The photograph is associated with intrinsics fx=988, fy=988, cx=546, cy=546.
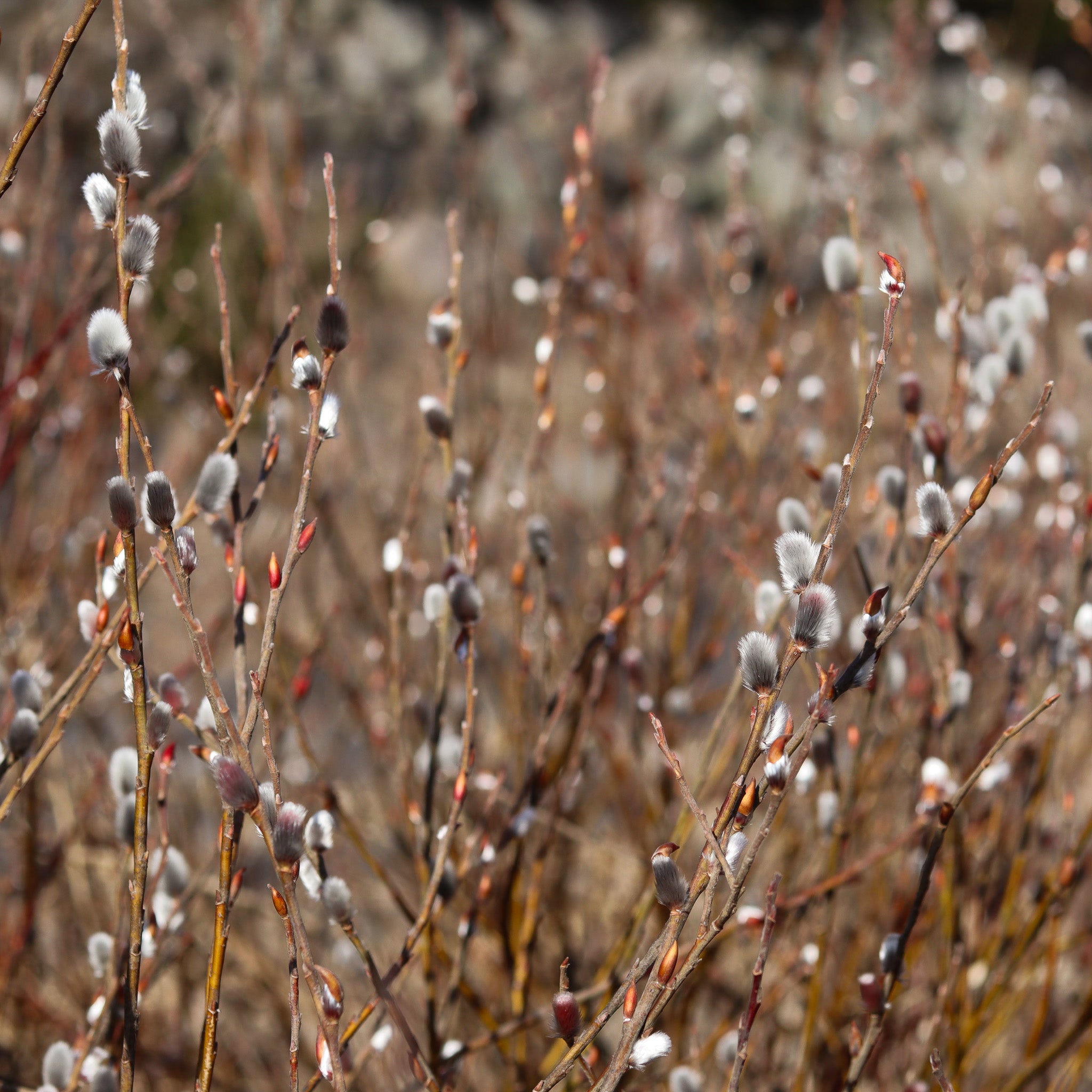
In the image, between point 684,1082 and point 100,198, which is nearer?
point 100,198

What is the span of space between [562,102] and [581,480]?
2679mm

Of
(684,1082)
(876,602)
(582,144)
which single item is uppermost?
(582,144)

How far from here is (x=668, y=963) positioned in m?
0.72

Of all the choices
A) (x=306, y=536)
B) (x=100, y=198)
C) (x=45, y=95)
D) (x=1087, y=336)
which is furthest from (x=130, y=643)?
(x=1087, y=336)

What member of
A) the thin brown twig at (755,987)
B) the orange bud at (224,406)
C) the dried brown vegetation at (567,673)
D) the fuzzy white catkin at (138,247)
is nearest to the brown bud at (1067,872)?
the dried brown vegetation at (567,673)

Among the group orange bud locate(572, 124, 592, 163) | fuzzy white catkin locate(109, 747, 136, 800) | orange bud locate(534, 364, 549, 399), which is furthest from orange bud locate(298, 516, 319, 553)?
orange bud locate(572, 124, 592, 163)

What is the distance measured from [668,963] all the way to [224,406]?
2.03ft

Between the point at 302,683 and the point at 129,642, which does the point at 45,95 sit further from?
the point at 302,683

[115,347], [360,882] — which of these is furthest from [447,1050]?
[360,882]

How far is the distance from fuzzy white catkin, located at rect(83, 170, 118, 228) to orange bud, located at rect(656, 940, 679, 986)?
727mm

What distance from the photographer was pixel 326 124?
285 inches

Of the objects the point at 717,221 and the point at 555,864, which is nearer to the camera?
the point at 555,864

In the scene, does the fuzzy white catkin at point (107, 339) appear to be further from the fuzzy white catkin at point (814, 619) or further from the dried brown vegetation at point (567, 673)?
the fuzzy white catkin at point (814, 619)

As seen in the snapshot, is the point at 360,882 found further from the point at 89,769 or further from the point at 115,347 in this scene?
the point at 115,347
